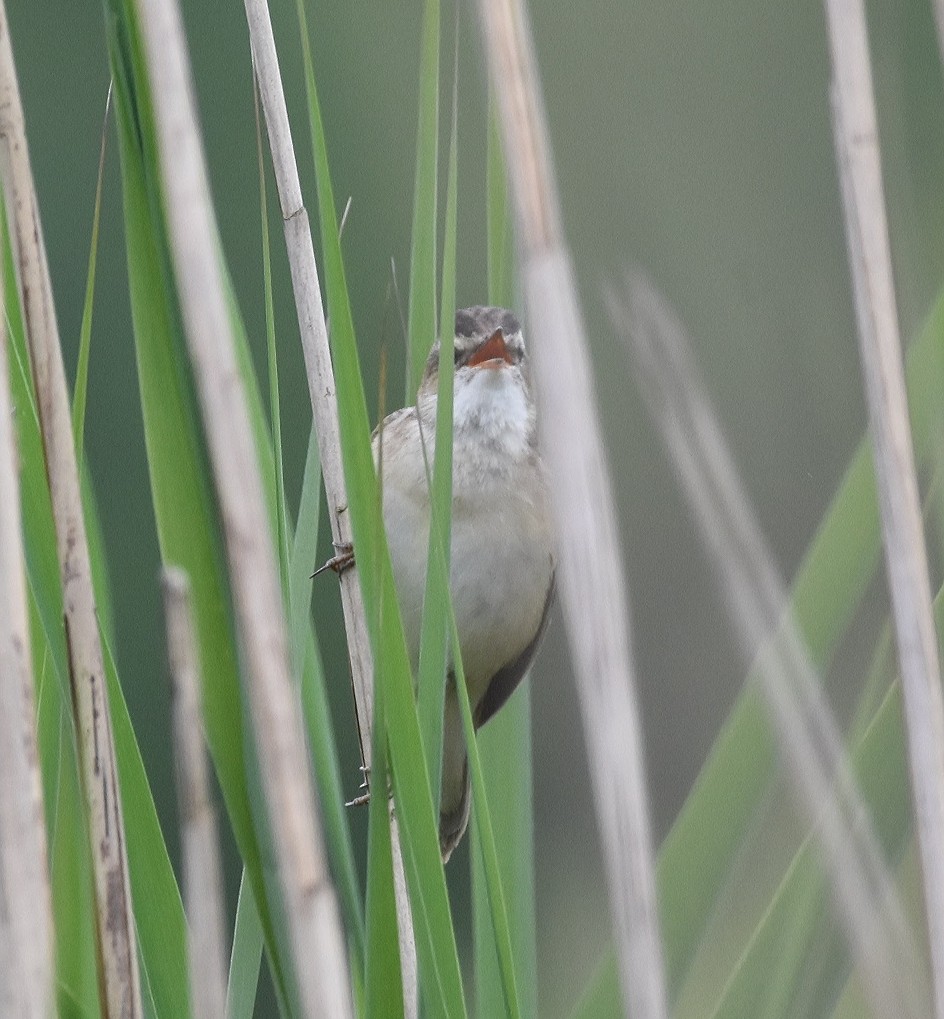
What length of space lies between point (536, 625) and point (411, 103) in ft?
20.8

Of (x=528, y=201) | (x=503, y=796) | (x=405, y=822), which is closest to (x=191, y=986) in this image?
(x=405, y=822)

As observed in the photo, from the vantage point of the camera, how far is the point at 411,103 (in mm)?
8508

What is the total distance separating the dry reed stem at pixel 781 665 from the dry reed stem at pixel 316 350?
34cm

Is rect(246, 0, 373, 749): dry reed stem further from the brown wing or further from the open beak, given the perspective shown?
the brown wing

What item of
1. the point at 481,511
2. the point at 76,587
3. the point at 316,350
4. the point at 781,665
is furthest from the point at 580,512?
the point at 481,511

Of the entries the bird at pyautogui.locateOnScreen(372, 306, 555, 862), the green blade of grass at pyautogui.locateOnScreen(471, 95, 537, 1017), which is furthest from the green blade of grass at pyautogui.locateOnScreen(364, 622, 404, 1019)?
the bird at pyautogui.locateOnScreen(372, 306, 555, 862)

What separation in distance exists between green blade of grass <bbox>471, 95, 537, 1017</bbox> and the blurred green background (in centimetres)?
295

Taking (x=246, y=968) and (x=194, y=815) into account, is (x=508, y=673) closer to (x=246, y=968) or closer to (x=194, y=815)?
(x=246, y=968)

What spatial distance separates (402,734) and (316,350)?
2.18 ft

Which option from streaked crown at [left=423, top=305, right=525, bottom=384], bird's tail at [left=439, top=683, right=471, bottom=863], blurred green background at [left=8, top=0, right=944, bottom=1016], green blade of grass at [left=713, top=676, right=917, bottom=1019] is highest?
blurred green background at [left=8, top=0, right=944, bottom=1016]

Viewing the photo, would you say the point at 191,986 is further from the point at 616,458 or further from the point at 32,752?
the point at 616,458

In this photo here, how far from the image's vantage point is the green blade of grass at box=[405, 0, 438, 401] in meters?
1.35

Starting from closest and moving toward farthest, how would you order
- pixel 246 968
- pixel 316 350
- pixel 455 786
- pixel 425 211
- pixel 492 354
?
pixel 246 968, pixel 425 211, pixel 316 350, pixel 492 354, pixel 455 786

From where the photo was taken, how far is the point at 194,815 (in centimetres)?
102
